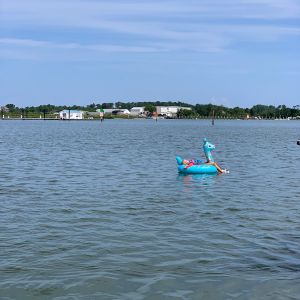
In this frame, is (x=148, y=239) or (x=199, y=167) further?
(x=199, y=167)

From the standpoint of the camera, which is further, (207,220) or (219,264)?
(207,220)

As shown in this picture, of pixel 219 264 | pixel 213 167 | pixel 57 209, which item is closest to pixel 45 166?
pixel 213 167

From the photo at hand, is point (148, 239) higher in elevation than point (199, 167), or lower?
lower

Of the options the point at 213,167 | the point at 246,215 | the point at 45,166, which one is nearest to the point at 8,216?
the point at 246,215

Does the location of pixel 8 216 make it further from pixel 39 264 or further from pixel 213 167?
pixel 213 167

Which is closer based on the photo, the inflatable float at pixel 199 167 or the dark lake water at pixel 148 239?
the dark lake water at pixel 148 239

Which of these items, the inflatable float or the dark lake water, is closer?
the dark lake water

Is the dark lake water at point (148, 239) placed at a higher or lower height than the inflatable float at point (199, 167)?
lower

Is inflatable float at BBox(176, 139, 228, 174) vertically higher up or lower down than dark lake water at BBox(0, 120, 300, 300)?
higher up

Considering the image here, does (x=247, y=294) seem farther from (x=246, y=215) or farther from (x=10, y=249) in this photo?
(x=246, y=215)

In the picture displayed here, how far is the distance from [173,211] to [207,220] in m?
1.96

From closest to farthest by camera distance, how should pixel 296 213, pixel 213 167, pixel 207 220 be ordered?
pixel 207 220 < pixel 296 213 < pixel 213 167

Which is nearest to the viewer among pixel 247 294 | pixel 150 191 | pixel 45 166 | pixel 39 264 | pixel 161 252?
pixel 247 294

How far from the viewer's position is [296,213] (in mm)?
19047
